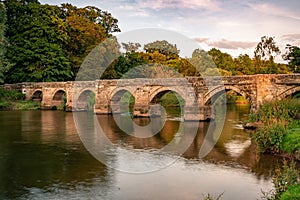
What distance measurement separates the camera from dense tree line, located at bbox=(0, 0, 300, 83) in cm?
4225

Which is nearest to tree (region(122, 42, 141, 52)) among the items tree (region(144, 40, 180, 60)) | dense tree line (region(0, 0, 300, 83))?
tree (region(144, 40, 180, 60))

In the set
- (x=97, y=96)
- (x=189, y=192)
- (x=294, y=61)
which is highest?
(x=294, y=61)

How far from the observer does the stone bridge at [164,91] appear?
72.2 ft

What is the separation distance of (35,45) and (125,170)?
33044 mm

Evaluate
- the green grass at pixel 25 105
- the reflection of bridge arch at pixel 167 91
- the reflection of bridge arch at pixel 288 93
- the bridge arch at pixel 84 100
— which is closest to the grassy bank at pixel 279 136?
the reflection of bridge arch at pixel 288 93

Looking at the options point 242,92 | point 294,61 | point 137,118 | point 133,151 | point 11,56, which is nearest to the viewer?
point 133,151

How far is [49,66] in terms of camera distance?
139ft

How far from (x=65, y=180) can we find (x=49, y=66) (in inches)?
1301

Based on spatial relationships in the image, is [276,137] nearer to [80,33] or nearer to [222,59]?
[80,33]

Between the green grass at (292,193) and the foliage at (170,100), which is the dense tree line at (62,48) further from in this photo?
the green grass at (292,193)

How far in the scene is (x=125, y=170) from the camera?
12.8 m

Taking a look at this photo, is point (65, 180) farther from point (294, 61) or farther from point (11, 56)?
point (11, 56)

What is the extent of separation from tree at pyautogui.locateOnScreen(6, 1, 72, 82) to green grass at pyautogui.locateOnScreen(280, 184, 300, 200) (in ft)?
122

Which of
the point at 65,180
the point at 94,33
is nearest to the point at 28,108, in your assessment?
the point at 94,33
